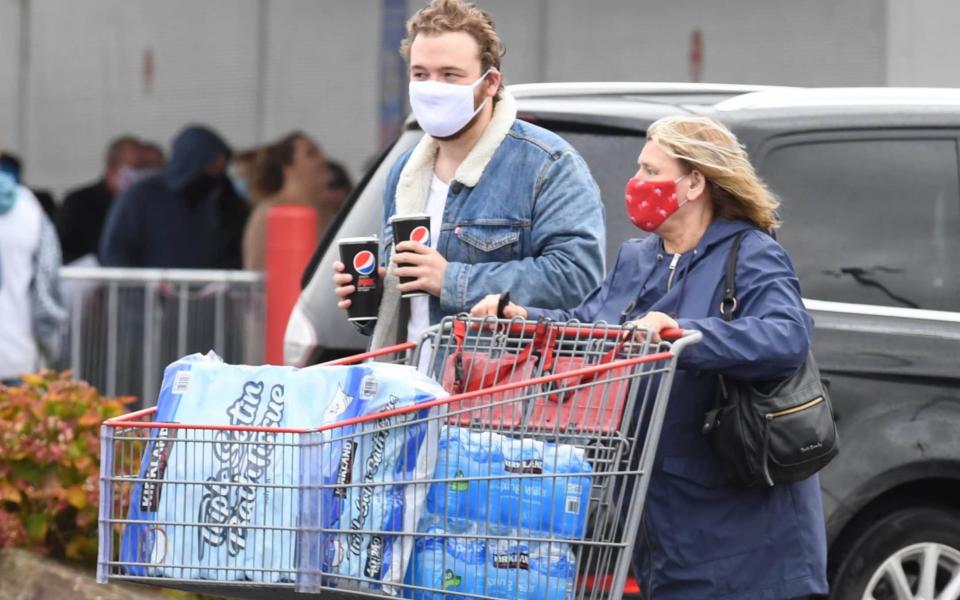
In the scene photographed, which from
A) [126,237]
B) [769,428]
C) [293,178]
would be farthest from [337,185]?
[769,428]

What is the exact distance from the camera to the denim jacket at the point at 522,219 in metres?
4.59

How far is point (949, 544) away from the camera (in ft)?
17.6

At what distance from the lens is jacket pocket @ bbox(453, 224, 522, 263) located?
15.4 ft

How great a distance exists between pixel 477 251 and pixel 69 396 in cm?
208

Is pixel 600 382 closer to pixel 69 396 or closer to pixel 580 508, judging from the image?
pixel 580 508

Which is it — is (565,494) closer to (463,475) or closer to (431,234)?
(463,475)

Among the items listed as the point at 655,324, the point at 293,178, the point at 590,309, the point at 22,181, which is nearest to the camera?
the point at 655,324

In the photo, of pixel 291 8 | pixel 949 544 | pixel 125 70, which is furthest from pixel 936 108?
pixel 125 70

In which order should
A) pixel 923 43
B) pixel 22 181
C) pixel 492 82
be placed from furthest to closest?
pixel 22 181
pixel 923 43
pixel 492 82

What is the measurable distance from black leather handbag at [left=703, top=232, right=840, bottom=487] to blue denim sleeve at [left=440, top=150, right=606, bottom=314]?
0.76 meters

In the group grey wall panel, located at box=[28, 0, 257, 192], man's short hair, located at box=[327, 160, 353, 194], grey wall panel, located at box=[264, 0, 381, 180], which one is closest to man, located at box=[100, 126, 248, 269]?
man's short hair, located at box=[327, 160, 353, 194]

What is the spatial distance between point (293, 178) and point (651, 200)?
24.2 feet

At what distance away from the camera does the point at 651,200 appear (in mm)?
3969

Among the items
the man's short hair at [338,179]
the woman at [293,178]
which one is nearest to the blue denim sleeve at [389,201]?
the woman at [293,178]
